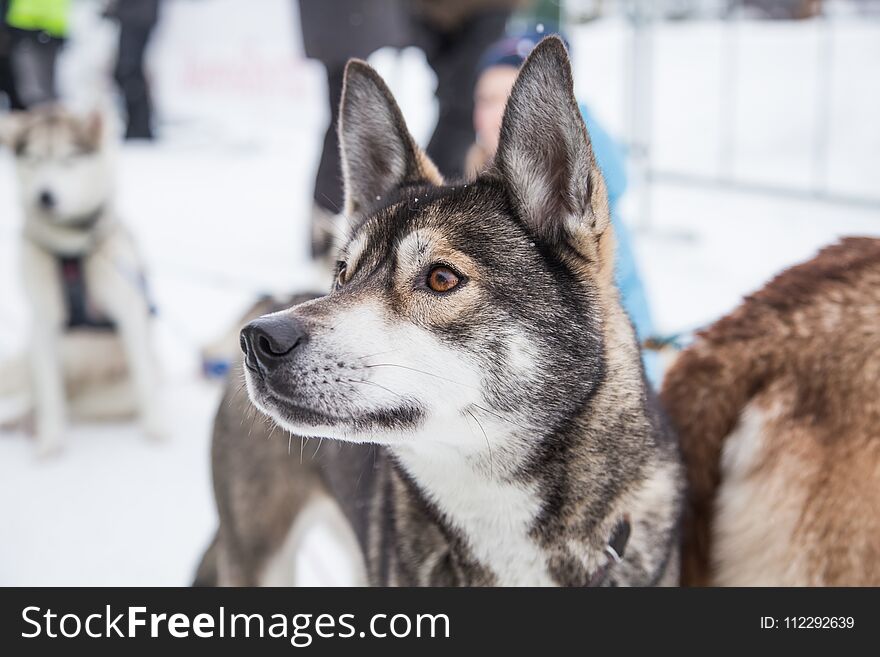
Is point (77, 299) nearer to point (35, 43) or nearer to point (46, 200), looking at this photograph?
point (46, 200)

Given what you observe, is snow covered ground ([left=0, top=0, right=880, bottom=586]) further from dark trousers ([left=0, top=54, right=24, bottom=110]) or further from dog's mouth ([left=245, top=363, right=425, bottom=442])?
dog's mouth ([left=245, top=363, right=425, bottom=442])

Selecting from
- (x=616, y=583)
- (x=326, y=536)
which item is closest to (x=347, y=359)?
(x=616, y=583)

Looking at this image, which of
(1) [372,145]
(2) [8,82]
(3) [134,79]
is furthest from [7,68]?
(1) [372,145]

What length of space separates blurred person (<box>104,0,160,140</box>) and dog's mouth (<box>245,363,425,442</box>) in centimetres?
926

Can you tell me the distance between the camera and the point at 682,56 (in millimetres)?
7242

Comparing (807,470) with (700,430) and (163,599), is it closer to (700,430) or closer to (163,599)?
(700,430)

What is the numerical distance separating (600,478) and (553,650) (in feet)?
1.12

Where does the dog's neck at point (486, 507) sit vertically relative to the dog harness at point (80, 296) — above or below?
below

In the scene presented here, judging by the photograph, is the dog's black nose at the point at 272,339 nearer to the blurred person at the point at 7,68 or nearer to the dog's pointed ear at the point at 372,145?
the dog's pointed ear at the point at 372,145

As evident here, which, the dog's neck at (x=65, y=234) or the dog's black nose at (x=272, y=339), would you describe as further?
the dog's neck at (x=65, y=234)

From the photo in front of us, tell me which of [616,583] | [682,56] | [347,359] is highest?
[682,56]

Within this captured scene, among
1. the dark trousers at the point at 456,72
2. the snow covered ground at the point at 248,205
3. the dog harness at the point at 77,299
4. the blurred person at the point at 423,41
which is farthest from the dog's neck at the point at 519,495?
the dark trousers at the point at 456,72

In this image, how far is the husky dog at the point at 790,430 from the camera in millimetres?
1529

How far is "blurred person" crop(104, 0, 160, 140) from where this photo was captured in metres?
9.42
